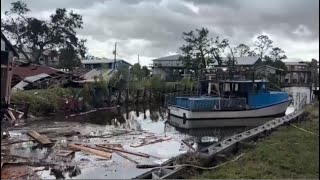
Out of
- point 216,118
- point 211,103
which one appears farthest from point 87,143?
point 216,118

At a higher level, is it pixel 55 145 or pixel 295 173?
pixel 295 173

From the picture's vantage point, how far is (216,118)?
23938mm

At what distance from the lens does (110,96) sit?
3266 cm

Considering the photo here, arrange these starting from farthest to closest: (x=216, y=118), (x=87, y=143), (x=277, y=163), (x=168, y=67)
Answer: (x=168, y=67) < (x=216, y=118) < (x=87, y=143) < (x=277, y=163)

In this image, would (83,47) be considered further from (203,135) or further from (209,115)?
(203,135)

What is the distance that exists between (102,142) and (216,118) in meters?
10.6

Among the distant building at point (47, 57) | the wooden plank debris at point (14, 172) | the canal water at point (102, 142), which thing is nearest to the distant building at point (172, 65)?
the distant building at point (47, 57)

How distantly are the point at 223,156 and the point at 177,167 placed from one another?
1530 millimetres

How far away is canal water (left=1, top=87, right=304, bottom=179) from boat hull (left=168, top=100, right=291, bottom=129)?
3.79 feet

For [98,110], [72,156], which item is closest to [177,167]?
[72,156]

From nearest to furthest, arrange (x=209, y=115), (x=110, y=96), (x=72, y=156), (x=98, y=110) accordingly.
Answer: (x=72, y=156) → (x=209, y=115) → (x=98, y=110) → (x=110, y=96)

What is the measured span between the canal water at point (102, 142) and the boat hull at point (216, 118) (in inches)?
45.5

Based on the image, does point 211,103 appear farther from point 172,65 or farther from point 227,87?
point 172,65

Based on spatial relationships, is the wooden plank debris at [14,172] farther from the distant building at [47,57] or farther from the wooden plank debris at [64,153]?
the distant building at [47,57]
